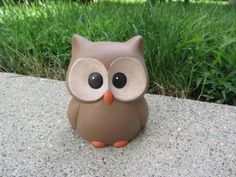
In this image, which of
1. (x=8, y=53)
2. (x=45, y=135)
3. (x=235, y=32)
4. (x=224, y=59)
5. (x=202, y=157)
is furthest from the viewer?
(x=8, y=53)

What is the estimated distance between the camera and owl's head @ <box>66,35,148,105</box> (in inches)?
62.4

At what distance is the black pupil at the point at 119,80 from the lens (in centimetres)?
160

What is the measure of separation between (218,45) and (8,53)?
171cm

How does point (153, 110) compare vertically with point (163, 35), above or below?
below

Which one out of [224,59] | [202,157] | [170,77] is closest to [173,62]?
[170,77]

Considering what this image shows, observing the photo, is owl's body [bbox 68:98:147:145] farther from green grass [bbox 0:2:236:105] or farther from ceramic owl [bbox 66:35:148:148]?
green grass [bbox 0:2:236:105]

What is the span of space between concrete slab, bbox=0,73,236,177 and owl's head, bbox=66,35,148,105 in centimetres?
30

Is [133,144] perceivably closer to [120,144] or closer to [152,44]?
[120,144]

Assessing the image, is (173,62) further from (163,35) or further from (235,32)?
(235,32)

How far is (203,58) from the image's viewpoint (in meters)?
2.44

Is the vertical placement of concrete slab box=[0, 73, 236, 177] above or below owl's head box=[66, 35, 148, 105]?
below

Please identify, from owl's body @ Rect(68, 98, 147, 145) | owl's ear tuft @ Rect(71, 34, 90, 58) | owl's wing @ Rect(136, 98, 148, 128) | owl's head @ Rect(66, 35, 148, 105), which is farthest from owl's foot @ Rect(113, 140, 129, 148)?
owl's ear tuft @ Rect(71, 34, 90, 58)

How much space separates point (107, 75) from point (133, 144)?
42cm

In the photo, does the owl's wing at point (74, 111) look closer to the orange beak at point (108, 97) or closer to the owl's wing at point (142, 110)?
→ the orange beak at point (108, 97)
